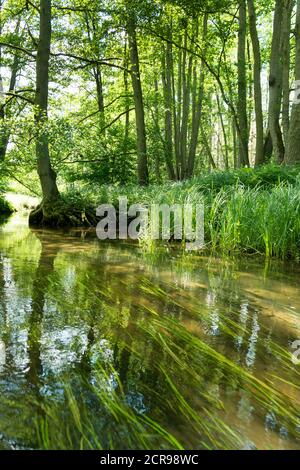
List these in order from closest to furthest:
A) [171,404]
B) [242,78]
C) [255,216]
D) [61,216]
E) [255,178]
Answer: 1. [171,404]
2. [255,216]
3. [255,178]
4. [61,216]
5. [242,78]

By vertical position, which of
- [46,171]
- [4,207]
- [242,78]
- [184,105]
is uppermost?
[184,105]

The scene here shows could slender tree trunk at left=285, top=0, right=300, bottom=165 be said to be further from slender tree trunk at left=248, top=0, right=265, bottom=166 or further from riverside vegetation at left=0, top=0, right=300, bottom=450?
slender tree trunk at left=248, top=0, right=265, bottom=166

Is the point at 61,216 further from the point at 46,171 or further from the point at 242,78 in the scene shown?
the point at 242,78

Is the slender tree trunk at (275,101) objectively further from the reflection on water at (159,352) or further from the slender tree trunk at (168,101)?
the reflection on water at (159,352)

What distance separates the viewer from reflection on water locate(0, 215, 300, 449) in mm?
1374

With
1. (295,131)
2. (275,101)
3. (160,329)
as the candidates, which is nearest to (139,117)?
(275,101)

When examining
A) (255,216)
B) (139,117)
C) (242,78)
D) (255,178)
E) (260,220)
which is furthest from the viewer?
(139,117)

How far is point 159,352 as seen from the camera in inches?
77.2

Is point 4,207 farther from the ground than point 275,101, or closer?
closer

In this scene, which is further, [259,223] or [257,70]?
[257,70]

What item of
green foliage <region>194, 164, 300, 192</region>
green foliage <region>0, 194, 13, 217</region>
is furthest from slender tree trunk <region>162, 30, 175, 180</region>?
green foliage <region>194, 164, 300, 192</region>

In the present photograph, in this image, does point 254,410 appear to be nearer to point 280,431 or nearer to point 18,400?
point 280,431

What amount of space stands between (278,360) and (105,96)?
1805 cm

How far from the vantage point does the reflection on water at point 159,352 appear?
1374 millimetres
